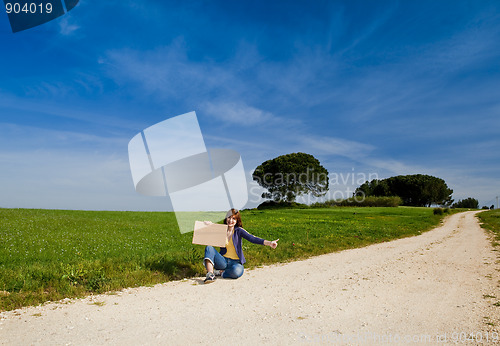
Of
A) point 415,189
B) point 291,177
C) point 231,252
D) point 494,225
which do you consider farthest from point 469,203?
point 231,252

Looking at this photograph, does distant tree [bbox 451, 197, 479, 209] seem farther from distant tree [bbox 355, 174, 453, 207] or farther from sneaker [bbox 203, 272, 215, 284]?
sneaker [bbox 203, 272, 215, 284]

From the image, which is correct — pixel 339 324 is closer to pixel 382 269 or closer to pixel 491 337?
pixel 491 337

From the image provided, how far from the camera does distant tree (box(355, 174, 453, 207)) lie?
379 feet

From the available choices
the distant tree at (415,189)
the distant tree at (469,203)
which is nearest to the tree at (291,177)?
the distant tree at (415,189)

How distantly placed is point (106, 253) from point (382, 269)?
29.6ft

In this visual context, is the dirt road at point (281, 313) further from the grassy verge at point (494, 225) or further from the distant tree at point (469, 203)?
the distant tree at point (469, 203)

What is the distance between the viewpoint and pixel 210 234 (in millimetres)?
8789

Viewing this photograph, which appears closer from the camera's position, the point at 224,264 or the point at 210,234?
the point at 210,234

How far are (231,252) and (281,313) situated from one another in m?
3.38

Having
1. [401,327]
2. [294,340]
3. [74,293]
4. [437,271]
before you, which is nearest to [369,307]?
[401,327]

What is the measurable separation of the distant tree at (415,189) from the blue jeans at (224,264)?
109m

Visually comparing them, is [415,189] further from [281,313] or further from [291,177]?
[281,313]

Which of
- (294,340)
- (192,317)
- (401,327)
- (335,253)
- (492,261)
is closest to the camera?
(294,340)

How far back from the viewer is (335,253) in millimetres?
13742
